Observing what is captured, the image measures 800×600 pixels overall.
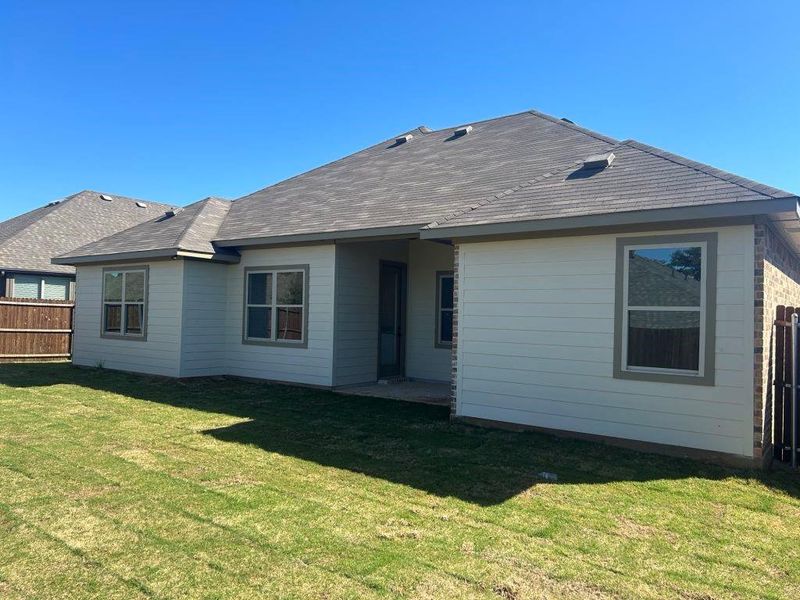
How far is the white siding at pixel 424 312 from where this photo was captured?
11.9 metres

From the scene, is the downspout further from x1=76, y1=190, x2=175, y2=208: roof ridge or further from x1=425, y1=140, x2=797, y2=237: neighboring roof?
x1=76, y1=190, x2=175, y2=208: roof ridge

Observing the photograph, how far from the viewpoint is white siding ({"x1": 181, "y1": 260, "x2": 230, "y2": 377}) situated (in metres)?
11.7

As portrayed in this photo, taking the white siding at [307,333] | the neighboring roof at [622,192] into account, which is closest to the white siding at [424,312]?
the white siding at [307,333]

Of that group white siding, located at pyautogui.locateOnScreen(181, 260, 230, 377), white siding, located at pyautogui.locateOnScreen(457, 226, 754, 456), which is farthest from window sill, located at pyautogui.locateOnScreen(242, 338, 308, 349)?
white siding, located at pyautogui.locateOnScreen(457, 226, 754, 456)

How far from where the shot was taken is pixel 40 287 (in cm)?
1933

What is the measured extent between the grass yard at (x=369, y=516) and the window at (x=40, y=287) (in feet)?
45.9

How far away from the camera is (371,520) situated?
4223 millimetres

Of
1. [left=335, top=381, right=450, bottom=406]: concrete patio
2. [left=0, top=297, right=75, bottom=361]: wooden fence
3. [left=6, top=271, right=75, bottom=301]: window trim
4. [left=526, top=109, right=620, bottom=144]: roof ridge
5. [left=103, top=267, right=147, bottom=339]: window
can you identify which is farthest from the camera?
[left=6, top=271, right=75, bottom=301]: window trim

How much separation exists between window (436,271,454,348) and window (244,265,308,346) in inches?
112

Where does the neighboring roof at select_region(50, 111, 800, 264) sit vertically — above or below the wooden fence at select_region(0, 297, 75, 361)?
above

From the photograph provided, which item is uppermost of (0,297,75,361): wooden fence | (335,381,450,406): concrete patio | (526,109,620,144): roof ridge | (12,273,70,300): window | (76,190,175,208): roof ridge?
(76,190,175,208): roof ridge

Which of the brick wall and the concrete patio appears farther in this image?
the concrete patio

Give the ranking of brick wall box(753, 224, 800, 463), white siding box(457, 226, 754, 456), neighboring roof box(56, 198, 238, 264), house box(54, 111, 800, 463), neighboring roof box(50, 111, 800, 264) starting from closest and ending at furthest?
brick wall box(753, 224, 800, 463)
white siding box(457, 226, 754, 456)
house box(54, 111, 800, 463)
neighboring roof box(50, 111, 800, 264)
neighboring roof box(56, 198, 238, 264)

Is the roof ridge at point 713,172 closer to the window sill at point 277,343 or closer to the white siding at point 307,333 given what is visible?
the white siding at point 307,333
